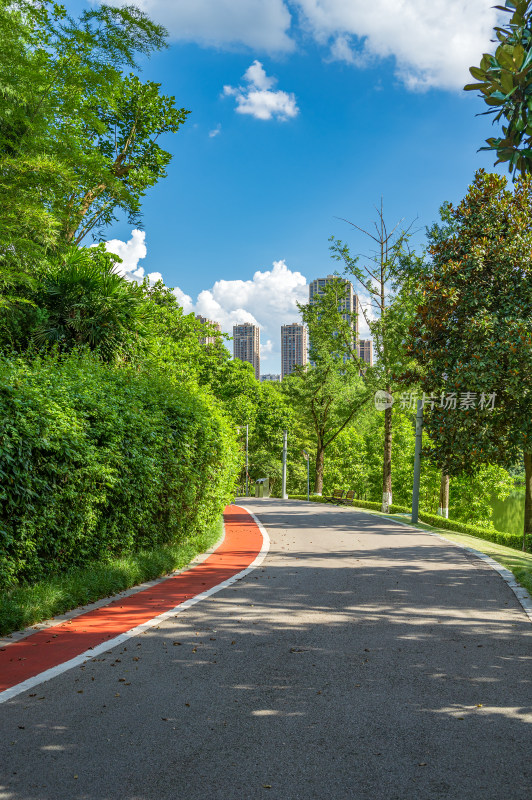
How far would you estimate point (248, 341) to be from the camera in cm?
14300

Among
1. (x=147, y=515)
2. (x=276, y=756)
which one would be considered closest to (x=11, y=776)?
(x=276, y=756)

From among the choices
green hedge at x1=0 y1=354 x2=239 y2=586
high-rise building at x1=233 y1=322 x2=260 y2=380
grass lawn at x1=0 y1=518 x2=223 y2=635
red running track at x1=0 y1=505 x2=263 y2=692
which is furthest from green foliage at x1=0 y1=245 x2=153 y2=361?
high-rise building at x1=233 y1=322 x2=260 y2=380

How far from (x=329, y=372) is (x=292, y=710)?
135ft

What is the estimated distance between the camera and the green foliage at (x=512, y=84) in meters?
7.19

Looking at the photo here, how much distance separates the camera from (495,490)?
45375mm

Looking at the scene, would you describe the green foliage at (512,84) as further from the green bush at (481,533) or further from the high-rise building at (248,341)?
the high-rise building at (248,341)

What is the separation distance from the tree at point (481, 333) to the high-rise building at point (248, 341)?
400 feet

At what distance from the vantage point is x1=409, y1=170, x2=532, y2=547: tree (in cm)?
1814

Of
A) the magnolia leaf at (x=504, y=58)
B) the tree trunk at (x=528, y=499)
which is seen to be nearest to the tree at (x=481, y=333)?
the tree trunk at (x=528, y=499)

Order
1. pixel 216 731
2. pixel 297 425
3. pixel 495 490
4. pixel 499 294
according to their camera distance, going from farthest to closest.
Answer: pixel 297 425
pixel 495 490
pixel 499 294
pixel 216 731

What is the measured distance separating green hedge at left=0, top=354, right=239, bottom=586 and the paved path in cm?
178

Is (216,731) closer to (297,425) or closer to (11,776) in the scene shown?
(11,776)

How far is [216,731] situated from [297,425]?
56.1 metres
